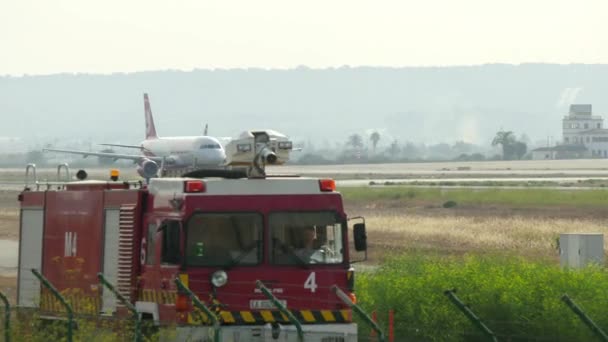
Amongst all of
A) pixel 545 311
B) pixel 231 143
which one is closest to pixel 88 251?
pixel 231 143

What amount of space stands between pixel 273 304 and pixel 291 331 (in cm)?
40

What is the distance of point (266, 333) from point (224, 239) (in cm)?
127

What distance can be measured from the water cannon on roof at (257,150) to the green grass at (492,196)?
55613mm

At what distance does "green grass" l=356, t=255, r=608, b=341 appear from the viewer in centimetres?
1878

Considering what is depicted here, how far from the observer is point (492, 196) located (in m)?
81.4

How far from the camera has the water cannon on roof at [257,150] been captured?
17.8 meters

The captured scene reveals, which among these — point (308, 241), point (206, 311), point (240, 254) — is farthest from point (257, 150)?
point (206, 311)

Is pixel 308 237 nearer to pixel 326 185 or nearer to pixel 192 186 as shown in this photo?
pixel 326 185

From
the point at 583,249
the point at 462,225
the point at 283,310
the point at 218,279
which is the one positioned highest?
the point at 218,279

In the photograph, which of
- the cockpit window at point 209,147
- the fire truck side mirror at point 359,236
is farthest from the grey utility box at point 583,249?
the cockpit window at point 209,147

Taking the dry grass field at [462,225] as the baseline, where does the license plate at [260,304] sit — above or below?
above

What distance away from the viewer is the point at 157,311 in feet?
56.4

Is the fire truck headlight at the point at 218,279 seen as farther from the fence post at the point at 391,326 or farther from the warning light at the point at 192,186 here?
the fence post at the point at 391,326

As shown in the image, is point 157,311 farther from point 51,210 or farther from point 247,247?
point 51,210
